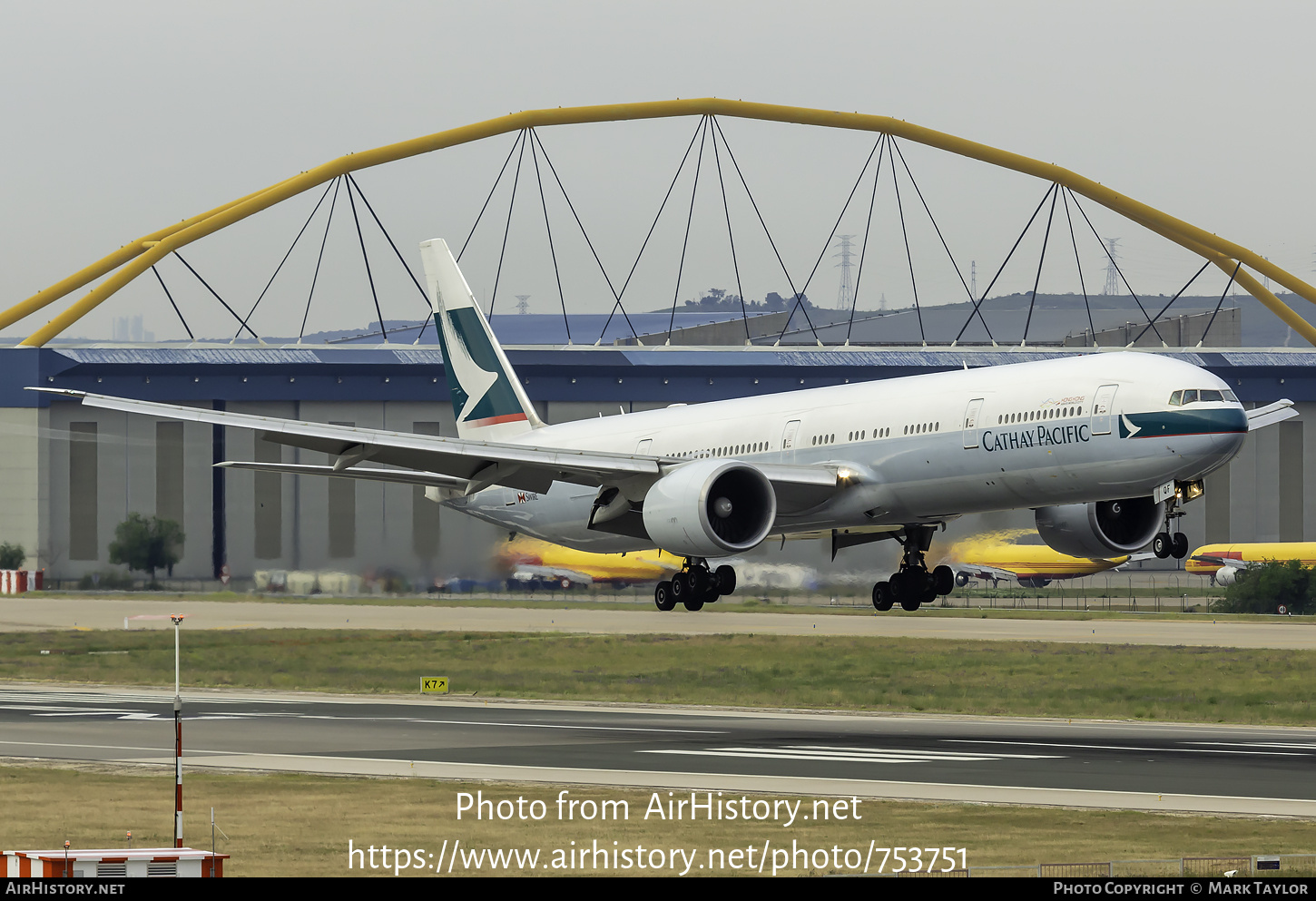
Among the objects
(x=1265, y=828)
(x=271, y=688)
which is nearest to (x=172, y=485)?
(x=271, y=688)

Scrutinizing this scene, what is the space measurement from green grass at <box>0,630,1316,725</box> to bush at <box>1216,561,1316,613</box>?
27.1 m

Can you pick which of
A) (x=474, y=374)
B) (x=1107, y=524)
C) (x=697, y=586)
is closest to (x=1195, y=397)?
(x=1107, y=524)

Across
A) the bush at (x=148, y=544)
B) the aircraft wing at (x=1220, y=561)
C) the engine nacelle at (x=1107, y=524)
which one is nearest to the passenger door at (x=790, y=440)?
the engine nacelle at (x=1107, y=524)

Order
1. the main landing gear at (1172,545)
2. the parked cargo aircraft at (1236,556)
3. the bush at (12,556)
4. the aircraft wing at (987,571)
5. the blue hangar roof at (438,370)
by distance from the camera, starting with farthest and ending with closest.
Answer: the aircraft wing at (987,571)
the parked cargo aircraft at (1236,556)
the blue hangar roof at (438,370)
the bush at (12,556)
the main landing gear at (1172,545)

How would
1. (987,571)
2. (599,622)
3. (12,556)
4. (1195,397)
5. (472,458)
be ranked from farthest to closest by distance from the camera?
(987,571)
(12,556)
(599,622)
(472,458)
(1195,397)

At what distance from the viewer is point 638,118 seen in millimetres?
135000

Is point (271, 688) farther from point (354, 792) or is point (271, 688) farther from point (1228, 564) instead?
point (1228, 564)

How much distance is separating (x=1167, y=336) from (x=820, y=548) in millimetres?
91001

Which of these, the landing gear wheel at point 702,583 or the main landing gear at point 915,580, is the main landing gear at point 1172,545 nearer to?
the main landing gear at point 915,580

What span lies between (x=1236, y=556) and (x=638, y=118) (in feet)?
187

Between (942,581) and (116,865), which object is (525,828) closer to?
(116,865)

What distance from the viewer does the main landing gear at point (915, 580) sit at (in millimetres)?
52938

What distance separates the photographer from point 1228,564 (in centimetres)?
12756

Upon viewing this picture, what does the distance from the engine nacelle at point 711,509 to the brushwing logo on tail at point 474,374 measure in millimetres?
17594
